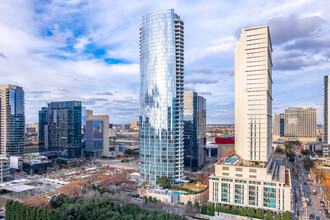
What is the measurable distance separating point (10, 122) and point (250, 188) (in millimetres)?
67960

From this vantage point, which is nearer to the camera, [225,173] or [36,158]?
[225,173]

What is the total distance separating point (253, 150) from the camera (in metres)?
36.9

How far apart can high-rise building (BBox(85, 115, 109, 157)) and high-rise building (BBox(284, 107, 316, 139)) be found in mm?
94993

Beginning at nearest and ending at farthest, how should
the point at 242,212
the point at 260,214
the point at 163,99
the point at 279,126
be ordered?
the point at 260,214 < the point at 242,212 < the point at 163,99 < the point at 279,126

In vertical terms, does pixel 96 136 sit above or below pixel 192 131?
below

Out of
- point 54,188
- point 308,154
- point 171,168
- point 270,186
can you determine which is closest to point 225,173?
point 270,186

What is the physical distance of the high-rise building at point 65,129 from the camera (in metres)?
79.6

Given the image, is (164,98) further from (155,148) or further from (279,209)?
(279,209)

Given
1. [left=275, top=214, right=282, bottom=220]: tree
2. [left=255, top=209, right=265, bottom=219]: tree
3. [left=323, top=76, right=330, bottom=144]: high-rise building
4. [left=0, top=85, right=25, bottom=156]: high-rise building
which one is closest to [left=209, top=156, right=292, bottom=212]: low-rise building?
[left=255, top=209, right=265, bottom=219]: tree

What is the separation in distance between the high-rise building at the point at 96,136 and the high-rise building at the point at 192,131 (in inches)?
1440

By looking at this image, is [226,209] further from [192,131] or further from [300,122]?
[300,122]

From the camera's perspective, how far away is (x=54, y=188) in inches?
1809

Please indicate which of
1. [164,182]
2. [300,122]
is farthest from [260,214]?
[300,122]

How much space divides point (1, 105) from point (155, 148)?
5144 centimetres
